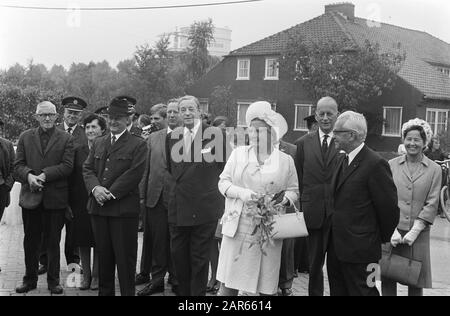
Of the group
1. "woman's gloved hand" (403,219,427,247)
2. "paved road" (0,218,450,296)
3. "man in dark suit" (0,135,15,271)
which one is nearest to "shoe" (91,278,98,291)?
"paved road" (0,218,450,296)

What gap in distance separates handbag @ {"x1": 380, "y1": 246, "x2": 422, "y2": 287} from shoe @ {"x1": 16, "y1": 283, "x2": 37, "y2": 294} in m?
3.84

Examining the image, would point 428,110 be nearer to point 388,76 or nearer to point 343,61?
point 388,76

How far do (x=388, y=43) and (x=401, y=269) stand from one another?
25616 mm

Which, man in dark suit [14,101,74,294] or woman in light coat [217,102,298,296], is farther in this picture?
man in dark suit [14,101,74,294]

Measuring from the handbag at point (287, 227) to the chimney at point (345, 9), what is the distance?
25.5m

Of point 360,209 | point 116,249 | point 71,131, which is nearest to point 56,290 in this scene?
point 116,249

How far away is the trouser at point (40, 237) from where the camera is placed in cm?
628

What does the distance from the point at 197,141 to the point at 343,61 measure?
72.6 feet

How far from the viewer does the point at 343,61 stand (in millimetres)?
26531

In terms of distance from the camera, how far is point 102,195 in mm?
5504

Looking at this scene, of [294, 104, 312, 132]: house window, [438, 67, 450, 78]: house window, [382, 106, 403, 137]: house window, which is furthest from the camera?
[438, 67, 450, 78]: house window

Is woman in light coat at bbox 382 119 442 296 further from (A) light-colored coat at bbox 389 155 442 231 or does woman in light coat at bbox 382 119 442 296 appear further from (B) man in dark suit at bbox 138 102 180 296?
(B) man in dark suit at bbox 138 102 180 296

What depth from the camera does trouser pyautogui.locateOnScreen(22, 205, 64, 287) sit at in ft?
20.6

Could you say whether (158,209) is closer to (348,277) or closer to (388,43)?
(348,277)
